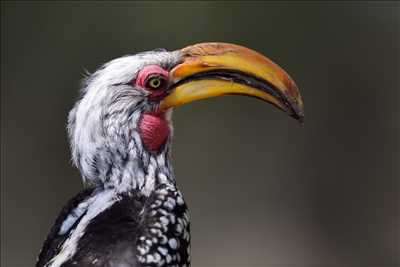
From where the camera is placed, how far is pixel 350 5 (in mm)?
5918

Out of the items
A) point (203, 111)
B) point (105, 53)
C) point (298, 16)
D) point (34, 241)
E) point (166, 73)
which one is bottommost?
point (34, 241)

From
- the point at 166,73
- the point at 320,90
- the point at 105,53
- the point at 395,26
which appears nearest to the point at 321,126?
the point at 320,90

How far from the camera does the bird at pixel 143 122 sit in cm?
235

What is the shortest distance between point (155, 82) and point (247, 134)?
317cm

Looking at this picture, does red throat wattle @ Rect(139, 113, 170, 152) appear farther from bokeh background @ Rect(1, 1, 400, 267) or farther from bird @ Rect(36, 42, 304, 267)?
bokeh background @ Rect(1, 1, 400, 267)

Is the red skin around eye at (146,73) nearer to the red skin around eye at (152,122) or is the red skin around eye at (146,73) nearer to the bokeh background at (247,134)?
the red skin around eye at (152,122)

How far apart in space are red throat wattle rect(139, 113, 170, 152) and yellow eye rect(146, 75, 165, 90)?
0.09 meters

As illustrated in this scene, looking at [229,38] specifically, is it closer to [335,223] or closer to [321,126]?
[321,126]

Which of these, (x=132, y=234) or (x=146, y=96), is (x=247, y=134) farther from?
(x=132, y=234)

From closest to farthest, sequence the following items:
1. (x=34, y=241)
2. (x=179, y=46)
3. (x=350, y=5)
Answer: (x=34, y=241)
(x=179, y=46)
(x=350, y=5)

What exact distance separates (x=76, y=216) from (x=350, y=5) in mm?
4068

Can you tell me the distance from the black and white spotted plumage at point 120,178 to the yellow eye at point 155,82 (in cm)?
5

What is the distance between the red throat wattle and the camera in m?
2.40

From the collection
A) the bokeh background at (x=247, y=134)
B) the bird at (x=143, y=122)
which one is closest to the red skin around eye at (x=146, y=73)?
the bird at (x=143, y=122)
